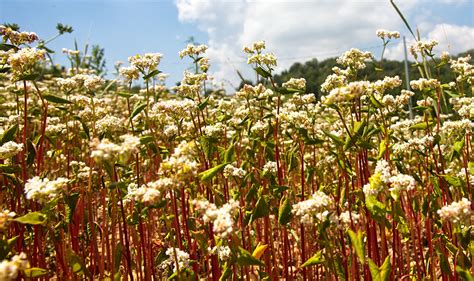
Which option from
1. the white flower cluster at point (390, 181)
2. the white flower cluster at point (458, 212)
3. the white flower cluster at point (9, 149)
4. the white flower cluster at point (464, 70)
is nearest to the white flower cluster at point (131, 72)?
the white flower cluster at point (9, 149)

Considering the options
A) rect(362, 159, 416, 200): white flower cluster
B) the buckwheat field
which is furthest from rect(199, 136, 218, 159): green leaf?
rect(362, 159, 416, 200): white flower cluster

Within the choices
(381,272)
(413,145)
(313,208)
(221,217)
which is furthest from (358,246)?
(413,145)

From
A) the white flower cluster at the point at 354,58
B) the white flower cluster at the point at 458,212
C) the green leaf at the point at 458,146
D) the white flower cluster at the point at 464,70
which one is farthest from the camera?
the white flower cluster at the point at 464,70

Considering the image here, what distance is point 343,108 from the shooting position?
12.5ft

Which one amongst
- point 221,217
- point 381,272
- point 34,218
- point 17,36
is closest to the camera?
point 221,217

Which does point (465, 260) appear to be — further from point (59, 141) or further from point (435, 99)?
point (59, 141)

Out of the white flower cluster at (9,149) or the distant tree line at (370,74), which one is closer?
the white flower cluster at (9,149)

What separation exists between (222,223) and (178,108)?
1627mm

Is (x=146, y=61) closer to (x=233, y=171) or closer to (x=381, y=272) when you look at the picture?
(x=233, y=171)

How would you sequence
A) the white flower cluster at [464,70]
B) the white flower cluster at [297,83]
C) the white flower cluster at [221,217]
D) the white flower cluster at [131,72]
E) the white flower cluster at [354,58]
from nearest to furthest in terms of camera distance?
the white flower cluster at [221,217] → the white flower cluster at [131,72] → the white flower cluster at [354,58] → the white flower cluster at [297,83] → the white flower cluster at [464,70]

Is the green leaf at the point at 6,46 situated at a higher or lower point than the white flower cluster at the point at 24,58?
higher

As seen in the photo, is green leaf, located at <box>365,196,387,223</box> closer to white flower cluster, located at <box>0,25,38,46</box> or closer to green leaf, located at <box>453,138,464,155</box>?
green leaf, located at <box>453,138,464,155</box>

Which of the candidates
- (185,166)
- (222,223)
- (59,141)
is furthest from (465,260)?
(59,141)

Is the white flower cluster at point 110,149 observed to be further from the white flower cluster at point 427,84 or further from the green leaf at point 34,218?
the white flower cluster at point 427,84
